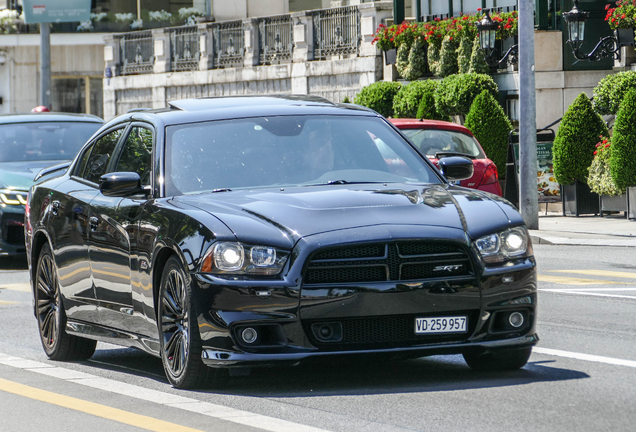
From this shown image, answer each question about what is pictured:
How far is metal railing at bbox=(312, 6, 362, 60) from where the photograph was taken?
108 feet

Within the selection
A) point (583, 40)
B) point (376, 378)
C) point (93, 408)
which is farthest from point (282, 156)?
point (583, 40)

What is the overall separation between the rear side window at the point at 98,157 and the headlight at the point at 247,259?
2325 millimetres

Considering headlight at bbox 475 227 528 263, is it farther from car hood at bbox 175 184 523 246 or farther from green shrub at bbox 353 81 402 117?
green shrub at bbox 353 81 402 117

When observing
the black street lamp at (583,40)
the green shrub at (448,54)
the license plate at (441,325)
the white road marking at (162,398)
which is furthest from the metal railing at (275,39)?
→ the license plate at (441,325)

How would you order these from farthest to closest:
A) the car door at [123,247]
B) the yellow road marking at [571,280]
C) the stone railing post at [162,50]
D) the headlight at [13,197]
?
1. the stone railing post at [162,50]
2. the headlight at [13,197]
3. the yellow road marking at [571,280]
4. the car door at [123,247]

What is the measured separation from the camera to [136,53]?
142ft

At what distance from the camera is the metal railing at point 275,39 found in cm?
3572

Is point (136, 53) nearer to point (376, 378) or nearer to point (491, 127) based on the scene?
point (491, 127)

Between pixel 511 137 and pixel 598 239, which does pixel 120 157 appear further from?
pixel 511 137

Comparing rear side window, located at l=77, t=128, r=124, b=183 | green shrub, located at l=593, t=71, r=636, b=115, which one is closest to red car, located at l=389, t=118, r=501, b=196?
green shrub, located at l=593, t=71, r=636, b=115

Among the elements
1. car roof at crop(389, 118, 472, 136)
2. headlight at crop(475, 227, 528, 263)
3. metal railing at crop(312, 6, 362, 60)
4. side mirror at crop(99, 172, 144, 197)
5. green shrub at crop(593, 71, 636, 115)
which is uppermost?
metal railing at crop(312, 6, 362, 60)

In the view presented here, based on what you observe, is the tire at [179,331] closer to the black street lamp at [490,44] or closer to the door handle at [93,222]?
the door handle at [93,222]

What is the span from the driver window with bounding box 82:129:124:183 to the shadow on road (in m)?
1.46

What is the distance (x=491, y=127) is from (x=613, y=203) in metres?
4.45
